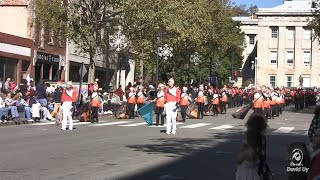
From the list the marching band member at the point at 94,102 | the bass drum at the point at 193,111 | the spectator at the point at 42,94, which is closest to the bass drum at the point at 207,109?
the bass drum at the point at 193,111

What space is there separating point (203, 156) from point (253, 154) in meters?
7.50

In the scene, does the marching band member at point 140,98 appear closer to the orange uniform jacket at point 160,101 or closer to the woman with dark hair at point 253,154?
the orange uniform jacket at point 160,101

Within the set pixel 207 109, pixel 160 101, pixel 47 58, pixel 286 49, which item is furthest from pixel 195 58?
pixel 286 49

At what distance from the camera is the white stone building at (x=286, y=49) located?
94.2 meters

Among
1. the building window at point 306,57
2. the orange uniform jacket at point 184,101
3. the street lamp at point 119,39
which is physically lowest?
the orange uniform jacket at point 184,101

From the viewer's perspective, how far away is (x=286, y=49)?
95.4 m

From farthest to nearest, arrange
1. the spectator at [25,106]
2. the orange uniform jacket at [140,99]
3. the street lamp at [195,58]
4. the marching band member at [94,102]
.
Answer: the street lamp at [195,58]
the orange uniform jacket at [140,99]
the marching band member at [94,102]
the spectator at [25,106]

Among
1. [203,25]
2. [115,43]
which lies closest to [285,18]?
[203,25]

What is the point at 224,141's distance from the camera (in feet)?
59.2

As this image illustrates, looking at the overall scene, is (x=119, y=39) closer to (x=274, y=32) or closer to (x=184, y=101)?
(x=184, y=101)

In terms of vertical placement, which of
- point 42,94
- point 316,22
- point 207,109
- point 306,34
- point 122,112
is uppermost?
point 306,34

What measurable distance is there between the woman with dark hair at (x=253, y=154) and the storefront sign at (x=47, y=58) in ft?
111

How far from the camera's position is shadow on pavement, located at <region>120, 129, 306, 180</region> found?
11.0 meters

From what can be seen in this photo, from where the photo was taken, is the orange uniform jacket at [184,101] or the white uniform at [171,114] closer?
the white uniform at [171,114]
